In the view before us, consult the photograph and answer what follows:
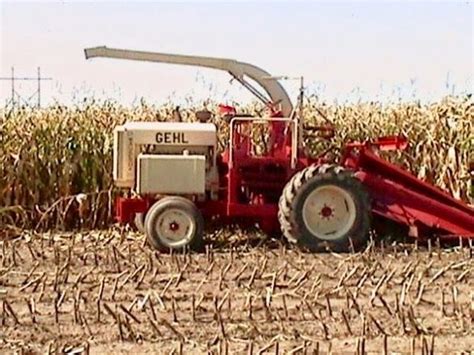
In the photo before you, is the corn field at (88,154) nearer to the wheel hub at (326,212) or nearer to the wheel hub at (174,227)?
the wheel hub at (326,212)

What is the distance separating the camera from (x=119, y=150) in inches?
468

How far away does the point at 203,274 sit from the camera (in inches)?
377

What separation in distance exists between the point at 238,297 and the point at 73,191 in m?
6.77

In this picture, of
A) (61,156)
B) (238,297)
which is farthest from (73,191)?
(238,297)

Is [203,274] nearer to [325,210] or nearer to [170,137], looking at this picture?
[325,210]

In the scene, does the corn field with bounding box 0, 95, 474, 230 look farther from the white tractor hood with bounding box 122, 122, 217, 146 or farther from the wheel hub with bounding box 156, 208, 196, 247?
the wheel hub with bounding box 156, 208, 196, 247

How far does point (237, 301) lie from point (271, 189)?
13.0 ft

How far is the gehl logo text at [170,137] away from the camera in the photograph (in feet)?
38.7

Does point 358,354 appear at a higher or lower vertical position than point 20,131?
lower

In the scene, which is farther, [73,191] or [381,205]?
[73,191]

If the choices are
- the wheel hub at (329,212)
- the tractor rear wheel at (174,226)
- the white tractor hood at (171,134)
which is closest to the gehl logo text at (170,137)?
the white tractor hood at (171,134)

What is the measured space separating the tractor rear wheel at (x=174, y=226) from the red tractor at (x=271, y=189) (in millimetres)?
11

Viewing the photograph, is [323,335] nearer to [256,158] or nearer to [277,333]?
[277,333]

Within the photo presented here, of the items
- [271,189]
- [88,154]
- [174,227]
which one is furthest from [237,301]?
[88,154]
